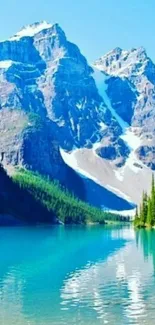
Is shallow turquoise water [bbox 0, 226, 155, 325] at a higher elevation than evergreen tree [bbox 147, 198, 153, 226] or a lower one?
lower

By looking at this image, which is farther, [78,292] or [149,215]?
[149,215]

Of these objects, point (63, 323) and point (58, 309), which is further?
point (58, 309)

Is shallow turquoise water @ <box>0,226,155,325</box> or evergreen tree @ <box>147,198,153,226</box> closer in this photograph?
shallow turquoise water @ <box>0,226,155,325</box>

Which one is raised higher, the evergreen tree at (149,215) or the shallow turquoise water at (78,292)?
the evergreen tree at (149,215)

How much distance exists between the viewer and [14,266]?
7338 centimetres

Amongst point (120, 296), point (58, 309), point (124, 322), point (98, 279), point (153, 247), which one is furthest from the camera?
point (153, 247)

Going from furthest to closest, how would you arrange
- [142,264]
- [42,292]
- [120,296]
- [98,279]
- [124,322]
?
1. [142,264]
2. [98,279]
3. [42,292]
4. [120,296]
5. [124,322]

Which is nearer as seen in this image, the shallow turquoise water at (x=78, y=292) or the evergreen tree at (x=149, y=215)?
→ the shallow turquoise water at (x=78, y=292)

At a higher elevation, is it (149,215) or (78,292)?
(149,215)

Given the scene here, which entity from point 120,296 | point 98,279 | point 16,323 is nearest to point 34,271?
point 98,279

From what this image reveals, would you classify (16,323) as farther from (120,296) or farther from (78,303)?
(120,296)

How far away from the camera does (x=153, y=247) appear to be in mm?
103562

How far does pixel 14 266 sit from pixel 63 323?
3651 centimetres

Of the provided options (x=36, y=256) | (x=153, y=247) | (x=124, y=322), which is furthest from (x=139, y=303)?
(x=153, y=247)
